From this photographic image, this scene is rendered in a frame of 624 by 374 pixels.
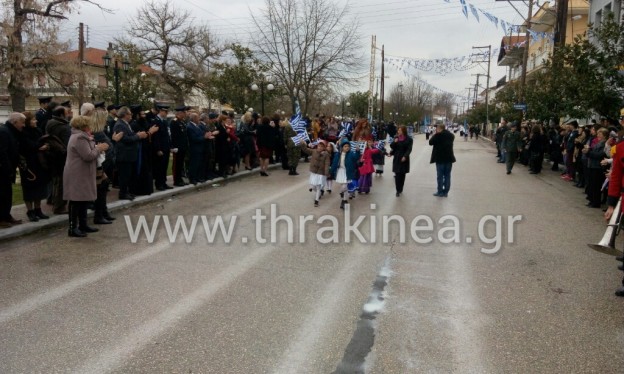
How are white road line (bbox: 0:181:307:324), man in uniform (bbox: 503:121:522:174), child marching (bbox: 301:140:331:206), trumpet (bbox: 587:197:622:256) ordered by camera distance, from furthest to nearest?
man in uniform (bbox: 503:121:522:174), child marching (bbox: 301:140:331:206), trumpet (bbox: 587:197:622:256), white road line (bbox: 0:181:307:324)

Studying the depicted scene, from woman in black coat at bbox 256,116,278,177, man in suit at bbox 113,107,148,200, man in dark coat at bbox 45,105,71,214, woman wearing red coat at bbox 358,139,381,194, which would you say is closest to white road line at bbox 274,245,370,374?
man in dark coat at bbox 45,105,71,214

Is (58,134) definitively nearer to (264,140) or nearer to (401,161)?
(401,161)

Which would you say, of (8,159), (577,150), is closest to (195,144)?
(8,159)

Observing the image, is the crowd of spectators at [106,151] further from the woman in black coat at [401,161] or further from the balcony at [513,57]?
the balcony at [513,57]

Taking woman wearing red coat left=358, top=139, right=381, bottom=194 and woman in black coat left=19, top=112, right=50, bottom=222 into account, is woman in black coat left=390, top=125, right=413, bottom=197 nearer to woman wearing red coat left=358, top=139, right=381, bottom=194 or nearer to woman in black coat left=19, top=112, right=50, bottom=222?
woman wearing red coat left=358, top=139, right=381, bottom=194

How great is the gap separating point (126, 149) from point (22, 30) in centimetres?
2457

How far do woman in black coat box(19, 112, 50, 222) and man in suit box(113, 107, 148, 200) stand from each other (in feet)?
5.38

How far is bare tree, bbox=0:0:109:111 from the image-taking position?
92.1 feet

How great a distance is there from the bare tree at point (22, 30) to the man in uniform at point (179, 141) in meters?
21.0

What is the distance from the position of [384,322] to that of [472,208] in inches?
260

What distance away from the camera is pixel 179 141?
1210 centimetres

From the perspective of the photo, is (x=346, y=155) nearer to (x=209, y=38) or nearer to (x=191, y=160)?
(x=191, y=160)

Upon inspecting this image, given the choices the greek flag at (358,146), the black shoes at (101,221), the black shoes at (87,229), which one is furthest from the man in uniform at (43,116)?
the greek flag at (358,146)

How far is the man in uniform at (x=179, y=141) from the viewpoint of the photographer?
11992mm
